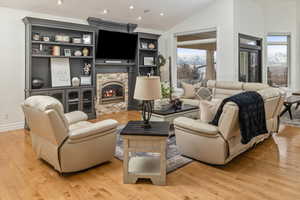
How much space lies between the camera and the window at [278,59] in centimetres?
845

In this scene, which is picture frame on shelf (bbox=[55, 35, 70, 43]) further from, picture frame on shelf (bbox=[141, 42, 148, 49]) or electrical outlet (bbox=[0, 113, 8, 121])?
picture frame on shelf (bbox=[141, 42, 148, 49])

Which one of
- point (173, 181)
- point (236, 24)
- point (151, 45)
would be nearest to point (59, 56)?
point (151, 45)

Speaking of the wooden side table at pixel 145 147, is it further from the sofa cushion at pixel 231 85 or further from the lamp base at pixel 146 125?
the sofa cushion at pixel 231 85

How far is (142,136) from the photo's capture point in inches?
101

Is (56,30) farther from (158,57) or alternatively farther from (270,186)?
(270,186)

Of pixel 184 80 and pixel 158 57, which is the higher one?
pixel 158 57

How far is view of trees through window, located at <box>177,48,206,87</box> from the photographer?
25.2ft

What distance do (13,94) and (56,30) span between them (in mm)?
1814

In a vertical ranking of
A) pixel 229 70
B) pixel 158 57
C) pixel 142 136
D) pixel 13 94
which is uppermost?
pixel 158 57

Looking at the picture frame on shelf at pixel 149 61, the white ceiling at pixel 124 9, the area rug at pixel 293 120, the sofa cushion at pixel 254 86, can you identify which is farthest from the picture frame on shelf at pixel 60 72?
the area rug at pixel 293 120

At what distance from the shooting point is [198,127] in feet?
10.0

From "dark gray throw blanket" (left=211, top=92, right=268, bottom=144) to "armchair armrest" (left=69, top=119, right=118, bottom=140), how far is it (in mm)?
1421

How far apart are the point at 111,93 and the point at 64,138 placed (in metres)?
4.22

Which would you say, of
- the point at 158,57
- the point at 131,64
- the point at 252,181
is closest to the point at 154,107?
the point at 252,181
